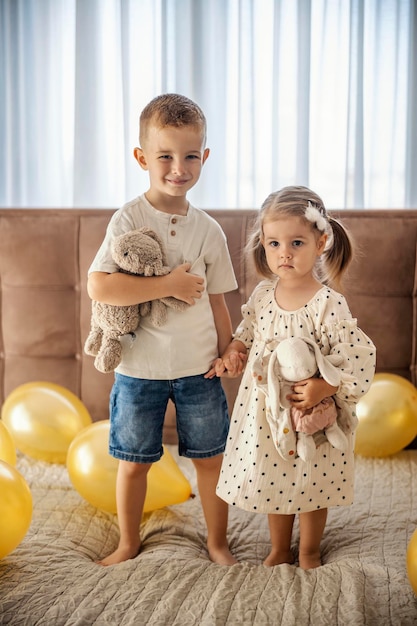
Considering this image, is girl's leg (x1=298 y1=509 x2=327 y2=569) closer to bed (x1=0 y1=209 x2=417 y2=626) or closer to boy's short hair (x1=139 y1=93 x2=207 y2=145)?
bed (x1=0 y1=209 x2=417 y2=626)

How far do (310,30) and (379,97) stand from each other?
1.09ft

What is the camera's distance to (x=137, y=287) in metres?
1.39

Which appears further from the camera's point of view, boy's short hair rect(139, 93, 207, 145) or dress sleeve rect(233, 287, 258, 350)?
dress sleeve rect(233, 287, 258, 350)

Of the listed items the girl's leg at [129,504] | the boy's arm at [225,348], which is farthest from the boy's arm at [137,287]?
the girl's leg at [129,504]

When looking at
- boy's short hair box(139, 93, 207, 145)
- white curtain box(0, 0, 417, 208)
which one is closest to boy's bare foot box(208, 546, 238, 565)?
boy's short hair box(139, 93, 207, 145)

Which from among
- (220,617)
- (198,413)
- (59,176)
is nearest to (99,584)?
(220,617)

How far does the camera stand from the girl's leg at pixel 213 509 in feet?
5.09

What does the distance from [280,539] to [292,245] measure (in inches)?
25.7

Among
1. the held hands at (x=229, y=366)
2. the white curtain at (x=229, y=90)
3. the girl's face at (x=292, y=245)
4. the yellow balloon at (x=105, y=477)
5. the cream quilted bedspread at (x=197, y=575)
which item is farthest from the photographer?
the white curtain at (x=229, y=90)

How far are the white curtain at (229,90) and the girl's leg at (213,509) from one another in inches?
46.7

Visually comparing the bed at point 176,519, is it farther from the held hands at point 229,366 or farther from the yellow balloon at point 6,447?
the held hands at point 229,366

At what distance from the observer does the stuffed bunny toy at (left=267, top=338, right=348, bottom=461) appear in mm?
1305

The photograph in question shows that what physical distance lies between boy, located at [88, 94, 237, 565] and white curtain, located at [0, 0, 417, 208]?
1024 mm

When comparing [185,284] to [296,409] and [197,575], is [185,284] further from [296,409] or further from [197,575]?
[197,575]
